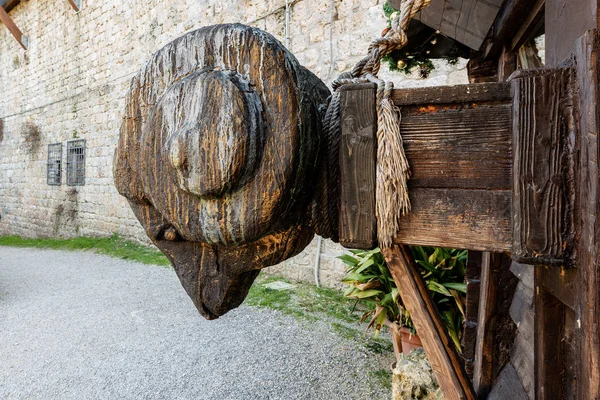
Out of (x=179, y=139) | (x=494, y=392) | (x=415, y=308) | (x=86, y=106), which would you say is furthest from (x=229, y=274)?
(x=86, y=106)

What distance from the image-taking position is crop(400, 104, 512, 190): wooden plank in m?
0.65

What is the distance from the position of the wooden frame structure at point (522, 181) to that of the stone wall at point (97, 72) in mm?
3468

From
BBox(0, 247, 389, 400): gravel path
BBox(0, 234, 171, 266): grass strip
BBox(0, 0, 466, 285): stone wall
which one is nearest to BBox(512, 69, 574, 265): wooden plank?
BBox(0, 247, 389, 400): gravel path

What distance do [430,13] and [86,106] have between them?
9.40 meters

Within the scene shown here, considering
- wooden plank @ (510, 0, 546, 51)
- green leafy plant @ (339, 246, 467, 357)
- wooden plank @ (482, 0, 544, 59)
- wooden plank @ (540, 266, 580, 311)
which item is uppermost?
wooden plank @ (482, 0, 544, 59)

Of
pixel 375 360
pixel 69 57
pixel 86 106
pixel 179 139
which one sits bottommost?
pixel 375 360

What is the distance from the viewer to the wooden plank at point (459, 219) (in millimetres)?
646

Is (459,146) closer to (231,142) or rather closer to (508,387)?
(231,142)

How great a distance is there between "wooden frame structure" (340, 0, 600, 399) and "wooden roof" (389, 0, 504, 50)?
0.87 meters

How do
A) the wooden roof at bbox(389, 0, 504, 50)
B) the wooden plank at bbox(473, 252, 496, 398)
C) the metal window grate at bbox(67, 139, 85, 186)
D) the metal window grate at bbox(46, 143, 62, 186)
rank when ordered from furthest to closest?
the metal window grate at bbox(46, 143, 62, 186)
the metal window grate at bbox(67, 139, 85, 186)
the wooden roof at bbox(389, 0, 504, 50)
the wooden plank at bbox(473, 252, 496, 398)

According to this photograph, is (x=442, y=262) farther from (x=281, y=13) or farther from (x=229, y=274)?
(x=281, y=13)

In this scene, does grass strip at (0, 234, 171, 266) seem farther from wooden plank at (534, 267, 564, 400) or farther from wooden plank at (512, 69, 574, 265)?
wooden plank at (512, 69, 574, 265)

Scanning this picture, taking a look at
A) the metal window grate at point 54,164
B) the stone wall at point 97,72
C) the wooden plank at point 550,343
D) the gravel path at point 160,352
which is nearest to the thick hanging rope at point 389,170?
the wooden plank at point 550,343

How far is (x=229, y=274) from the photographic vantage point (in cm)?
Result: 78
